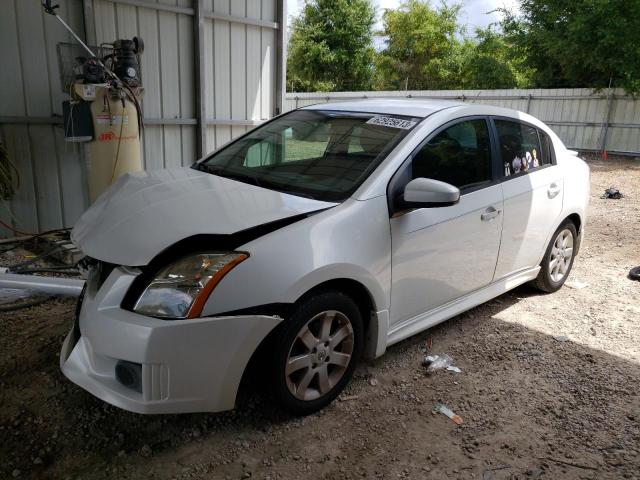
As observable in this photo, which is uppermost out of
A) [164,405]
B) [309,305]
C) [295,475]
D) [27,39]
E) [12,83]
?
[27,39]

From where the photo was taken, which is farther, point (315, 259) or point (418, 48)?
point (418, 48)

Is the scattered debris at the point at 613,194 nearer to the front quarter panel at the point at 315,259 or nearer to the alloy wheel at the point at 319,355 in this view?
the front quarter panel at the point at 315,259

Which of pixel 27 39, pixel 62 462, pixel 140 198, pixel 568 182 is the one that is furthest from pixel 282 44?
pixel 62 462

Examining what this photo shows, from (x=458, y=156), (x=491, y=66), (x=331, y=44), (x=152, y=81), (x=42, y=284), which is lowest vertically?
(x=42, y=284)

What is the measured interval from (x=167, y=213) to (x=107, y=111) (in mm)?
3015

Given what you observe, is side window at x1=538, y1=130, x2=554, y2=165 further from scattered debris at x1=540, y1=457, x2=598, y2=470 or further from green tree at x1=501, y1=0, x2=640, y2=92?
green tree at x1=501, y1=0, x2=640, y2=92

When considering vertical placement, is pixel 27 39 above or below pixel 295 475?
above

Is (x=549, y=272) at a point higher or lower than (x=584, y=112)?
lower

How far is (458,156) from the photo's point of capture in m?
3.44

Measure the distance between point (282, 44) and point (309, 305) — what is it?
5.93 m

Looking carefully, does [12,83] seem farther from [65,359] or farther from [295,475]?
[295,475]

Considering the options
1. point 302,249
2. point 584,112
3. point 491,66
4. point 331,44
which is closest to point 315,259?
point 302,249

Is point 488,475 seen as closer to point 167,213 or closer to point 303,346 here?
point 303,346

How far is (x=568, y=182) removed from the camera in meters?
4.45
